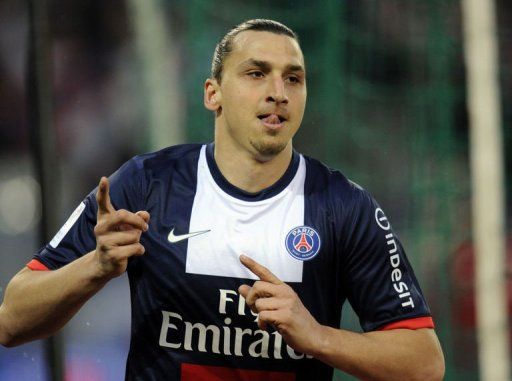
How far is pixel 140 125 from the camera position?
5.11 meters

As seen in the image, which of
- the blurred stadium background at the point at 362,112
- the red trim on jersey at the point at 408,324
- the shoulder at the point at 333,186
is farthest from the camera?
the blurred stadium background at the point at 362,112

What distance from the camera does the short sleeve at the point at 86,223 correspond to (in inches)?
104

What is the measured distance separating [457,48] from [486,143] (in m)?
0.46

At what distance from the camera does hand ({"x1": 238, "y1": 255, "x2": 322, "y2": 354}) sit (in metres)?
2.28

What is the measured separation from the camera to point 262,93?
2598mm

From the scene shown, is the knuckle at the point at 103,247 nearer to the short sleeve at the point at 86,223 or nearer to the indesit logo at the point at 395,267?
the short sleeve at the point at 86,223

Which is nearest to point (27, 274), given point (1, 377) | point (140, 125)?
point (1, 377)

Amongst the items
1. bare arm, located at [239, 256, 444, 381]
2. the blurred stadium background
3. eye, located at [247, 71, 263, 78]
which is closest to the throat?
eye, located at [247, 71, 263, 78]

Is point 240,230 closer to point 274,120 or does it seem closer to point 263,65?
point 274,120

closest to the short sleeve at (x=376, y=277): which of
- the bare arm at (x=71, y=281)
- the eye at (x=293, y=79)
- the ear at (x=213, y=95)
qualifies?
the eye at (x=293, y=79)

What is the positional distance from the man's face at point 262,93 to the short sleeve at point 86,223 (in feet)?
0.91

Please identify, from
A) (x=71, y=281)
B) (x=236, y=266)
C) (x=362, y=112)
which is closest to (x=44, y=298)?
(x=71, y=281)

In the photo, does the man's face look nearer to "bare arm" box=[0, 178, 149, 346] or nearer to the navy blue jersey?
the navy blue jersey

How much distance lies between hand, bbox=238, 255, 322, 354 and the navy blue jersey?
27 centimetres
